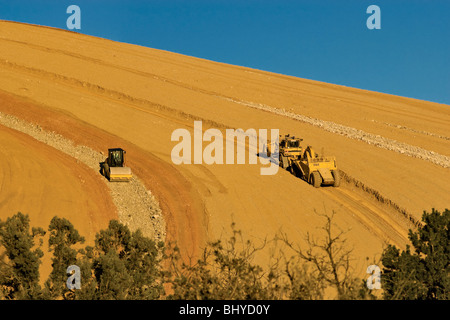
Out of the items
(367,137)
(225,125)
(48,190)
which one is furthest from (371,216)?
(48,190)

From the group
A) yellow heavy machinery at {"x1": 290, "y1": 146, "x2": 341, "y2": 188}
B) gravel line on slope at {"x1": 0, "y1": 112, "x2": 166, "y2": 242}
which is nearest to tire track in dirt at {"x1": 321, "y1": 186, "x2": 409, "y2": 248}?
yellow heavy machinery at {"x1": 290, "y1": 146, "x2": 341, "y2": 188}

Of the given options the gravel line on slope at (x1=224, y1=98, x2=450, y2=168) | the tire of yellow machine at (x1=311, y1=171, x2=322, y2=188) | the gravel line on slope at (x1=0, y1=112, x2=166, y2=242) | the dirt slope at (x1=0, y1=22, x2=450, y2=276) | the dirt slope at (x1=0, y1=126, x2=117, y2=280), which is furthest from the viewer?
the gravel line on slope at (x1=224, y1=98, x2=450, y2=168)

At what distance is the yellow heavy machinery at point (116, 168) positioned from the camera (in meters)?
29.4

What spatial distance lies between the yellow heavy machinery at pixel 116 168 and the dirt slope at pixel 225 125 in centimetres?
174

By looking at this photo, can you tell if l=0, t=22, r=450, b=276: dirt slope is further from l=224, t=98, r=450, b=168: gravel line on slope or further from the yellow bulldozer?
the yellow bulldozer

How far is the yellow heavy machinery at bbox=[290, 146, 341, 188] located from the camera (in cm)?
2931

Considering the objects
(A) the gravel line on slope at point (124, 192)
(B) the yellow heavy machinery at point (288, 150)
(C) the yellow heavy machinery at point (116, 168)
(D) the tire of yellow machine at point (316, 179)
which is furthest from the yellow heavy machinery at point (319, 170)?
(C) the yellow heavy machinery at point (116, 168)

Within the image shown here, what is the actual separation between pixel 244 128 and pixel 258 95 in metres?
12.1

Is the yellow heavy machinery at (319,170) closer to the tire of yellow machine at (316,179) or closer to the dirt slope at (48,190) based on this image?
the tire of yellow machine at (316,179)

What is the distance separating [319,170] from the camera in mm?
29578

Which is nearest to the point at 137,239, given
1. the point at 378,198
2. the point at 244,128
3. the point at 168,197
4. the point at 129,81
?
the point at 168,197

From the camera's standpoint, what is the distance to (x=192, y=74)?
56.6 m

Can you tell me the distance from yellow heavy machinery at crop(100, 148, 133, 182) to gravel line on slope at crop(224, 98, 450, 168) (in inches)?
740
